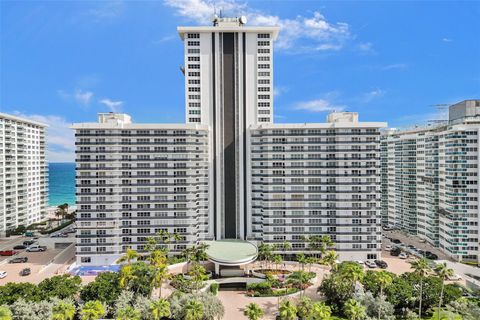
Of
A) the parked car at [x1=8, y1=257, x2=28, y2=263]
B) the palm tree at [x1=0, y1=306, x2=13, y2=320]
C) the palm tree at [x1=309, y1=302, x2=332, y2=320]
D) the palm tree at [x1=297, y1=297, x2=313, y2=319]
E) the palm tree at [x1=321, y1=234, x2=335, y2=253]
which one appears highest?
the palm tree at [x1=321, y1=234, x2=335, y2=253]

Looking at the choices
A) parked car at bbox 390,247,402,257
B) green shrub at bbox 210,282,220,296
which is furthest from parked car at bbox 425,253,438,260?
green shrub at bbox 210,282,220,296

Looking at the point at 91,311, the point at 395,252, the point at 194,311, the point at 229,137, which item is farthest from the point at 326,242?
the point at 91,311

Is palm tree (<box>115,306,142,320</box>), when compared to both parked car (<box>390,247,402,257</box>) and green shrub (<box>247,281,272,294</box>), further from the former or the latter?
parked car (<box>390,247,402,257</box>)

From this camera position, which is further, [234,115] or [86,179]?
[234,115]

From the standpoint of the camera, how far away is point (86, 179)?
2840 inches

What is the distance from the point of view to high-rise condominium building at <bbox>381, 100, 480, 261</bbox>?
243 feet

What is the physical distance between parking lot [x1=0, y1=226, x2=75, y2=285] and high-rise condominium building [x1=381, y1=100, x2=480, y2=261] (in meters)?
97.2

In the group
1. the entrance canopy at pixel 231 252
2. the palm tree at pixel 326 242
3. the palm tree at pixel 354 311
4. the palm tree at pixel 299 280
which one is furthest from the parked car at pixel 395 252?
the palm tree at pixel 354 311

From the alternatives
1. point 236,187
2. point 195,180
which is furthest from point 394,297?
point 195,180

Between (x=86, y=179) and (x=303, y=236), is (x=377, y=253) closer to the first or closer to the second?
(x=303, y=236)

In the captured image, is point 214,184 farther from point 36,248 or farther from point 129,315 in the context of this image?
point 36,248

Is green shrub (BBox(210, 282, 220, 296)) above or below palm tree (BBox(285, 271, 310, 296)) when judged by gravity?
below

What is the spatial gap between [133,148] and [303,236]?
154ft

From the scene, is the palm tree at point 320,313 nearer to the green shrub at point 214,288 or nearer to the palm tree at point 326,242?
the green shrub at point 214,288
